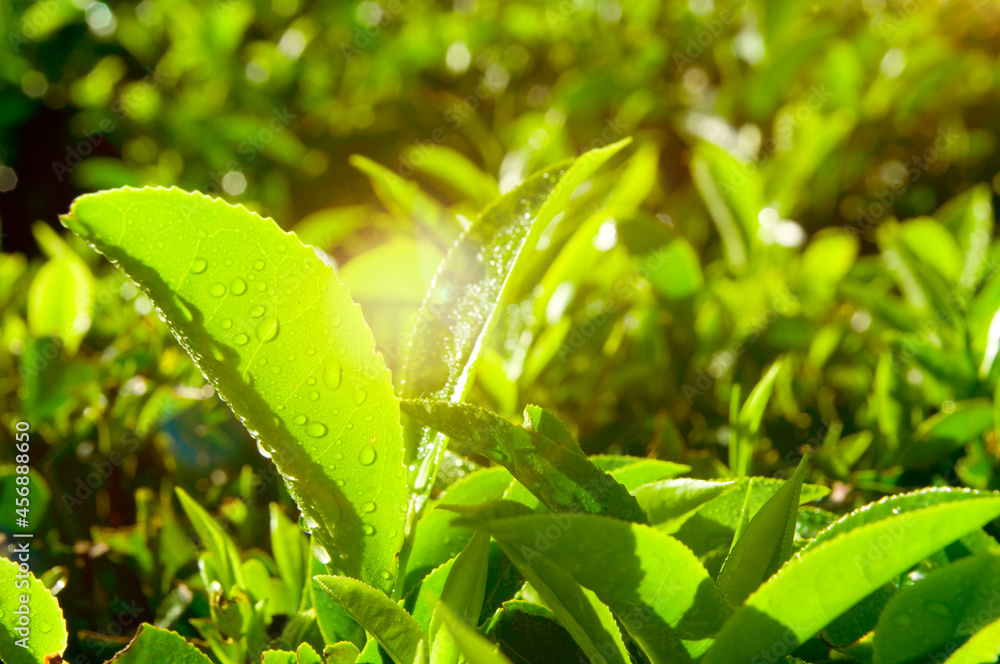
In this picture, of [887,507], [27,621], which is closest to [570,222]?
[887,507]

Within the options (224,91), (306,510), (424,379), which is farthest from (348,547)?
(224,91)

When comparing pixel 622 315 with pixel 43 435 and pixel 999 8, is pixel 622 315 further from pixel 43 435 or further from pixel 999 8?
pixel 999 8

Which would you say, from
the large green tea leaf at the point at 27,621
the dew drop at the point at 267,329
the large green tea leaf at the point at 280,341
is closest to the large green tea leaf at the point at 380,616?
the large green tea leaf at the point at 280,341

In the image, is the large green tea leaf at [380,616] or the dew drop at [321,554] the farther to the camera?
the dew drop at [321,554]

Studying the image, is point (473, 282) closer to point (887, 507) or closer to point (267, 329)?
point (267, 329)

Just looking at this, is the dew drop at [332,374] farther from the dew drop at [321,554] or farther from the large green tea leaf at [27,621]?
the large green tea leaf at [27,621]

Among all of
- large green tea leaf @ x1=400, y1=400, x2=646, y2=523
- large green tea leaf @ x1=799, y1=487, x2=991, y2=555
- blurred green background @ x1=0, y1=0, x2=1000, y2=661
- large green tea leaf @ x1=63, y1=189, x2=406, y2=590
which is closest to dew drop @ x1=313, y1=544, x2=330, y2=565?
large green tea leaf @ x1=63, y1=189, x2=406, y2=590

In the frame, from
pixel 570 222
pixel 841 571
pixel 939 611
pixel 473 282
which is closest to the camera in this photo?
pixel 841 571
